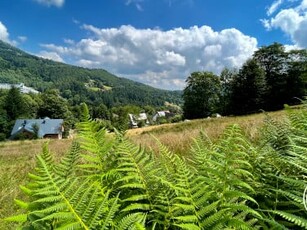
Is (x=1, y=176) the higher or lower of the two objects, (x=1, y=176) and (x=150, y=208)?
the lower

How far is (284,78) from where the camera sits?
68.2 metres

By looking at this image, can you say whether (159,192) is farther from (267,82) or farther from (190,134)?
(267,82)

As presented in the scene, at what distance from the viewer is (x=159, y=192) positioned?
1.48 metres

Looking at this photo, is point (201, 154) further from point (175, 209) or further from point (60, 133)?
point (60, 133)

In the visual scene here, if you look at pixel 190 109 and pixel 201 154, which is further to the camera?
pixel 190 109

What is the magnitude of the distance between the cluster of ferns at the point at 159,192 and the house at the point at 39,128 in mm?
104918

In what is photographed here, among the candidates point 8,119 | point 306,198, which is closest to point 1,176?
point 306,198

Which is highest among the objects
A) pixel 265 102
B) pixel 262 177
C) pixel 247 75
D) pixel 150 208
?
pixel 247 75

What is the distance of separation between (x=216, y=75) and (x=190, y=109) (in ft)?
42.3

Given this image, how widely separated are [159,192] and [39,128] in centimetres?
10782

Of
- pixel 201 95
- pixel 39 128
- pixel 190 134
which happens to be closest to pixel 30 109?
pixel 39 128

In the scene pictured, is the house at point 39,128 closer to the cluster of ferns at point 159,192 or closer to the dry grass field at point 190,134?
the dry grass field at point 190,134

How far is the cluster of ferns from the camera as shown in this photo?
119cm

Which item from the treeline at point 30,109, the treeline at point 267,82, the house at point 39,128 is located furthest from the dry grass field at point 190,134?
the house at point 39,128
